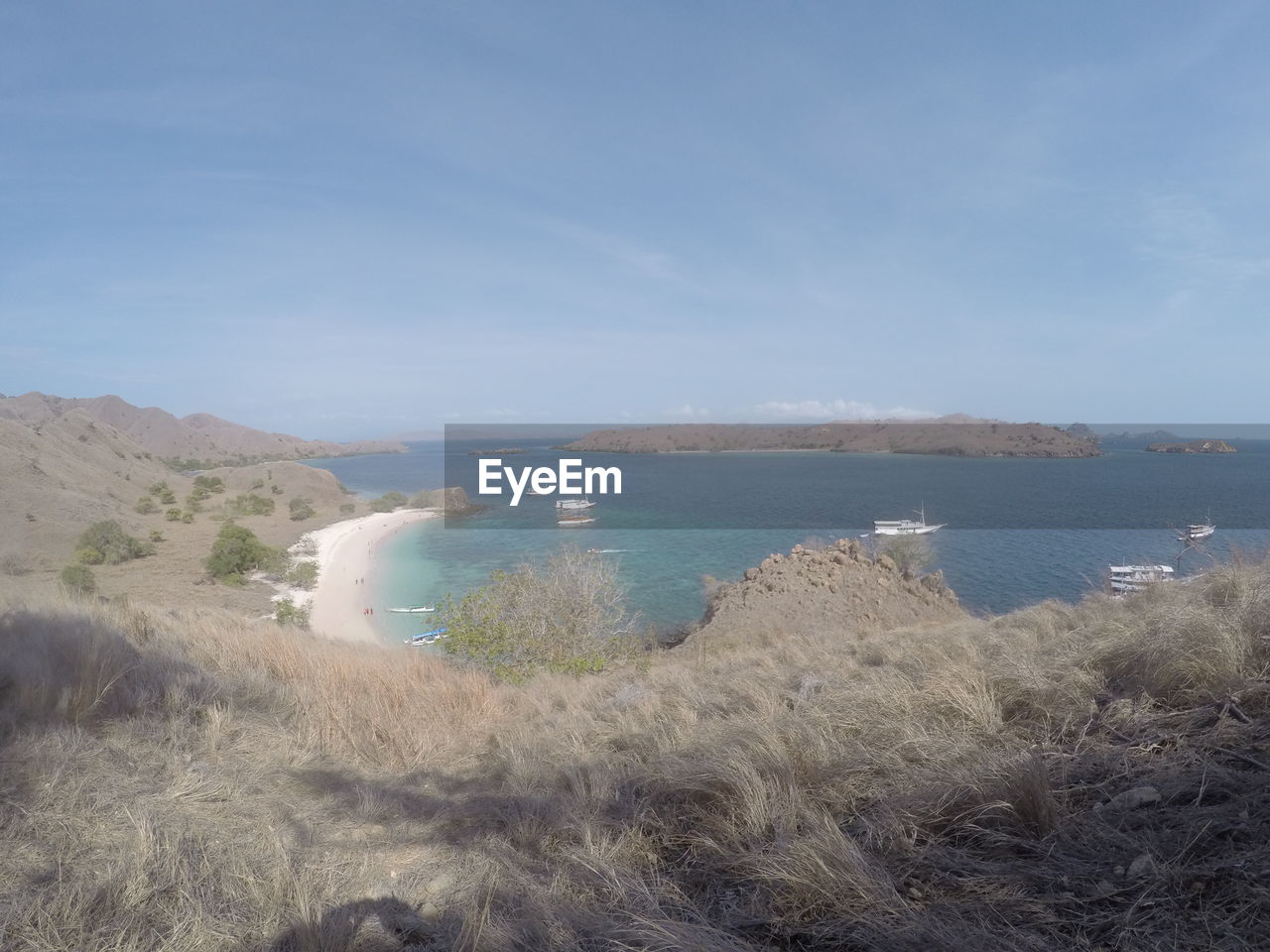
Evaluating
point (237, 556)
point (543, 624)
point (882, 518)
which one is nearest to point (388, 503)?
point (237, 556)

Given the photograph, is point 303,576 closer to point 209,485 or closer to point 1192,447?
point 209,485

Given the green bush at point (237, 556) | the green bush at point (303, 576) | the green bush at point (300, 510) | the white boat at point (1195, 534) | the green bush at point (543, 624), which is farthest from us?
the green bush at point (300, 510)

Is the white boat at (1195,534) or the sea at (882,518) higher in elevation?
the white boat at (1195,534)

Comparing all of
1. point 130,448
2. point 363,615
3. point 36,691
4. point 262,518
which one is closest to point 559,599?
point 36,691

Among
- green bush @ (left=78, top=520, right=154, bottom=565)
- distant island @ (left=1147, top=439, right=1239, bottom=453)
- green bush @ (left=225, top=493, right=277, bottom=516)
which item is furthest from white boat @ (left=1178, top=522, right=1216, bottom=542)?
distant island @ (left=1147, top=439, right=1239, bottom=453)

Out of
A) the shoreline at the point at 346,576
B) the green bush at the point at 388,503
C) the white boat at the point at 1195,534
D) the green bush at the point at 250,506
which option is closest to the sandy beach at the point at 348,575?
the shoreline at the point at 346,576

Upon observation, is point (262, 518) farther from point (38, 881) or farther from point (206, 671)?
point (38, 881)

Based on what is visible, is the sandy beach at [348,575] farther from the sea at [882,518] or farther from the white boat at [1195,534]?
the white boat at [1195,534]
